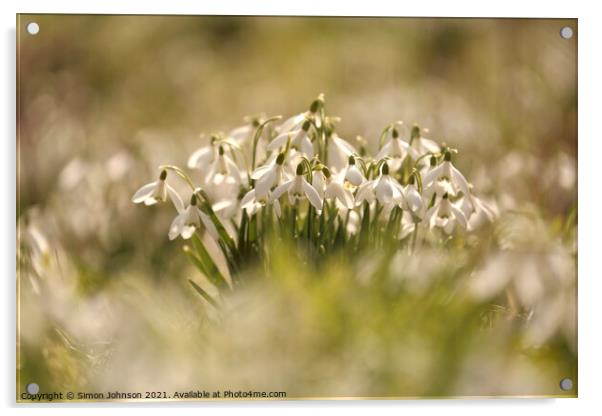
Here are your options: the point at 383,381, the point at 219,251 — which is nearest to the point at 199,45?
the point at 219,251

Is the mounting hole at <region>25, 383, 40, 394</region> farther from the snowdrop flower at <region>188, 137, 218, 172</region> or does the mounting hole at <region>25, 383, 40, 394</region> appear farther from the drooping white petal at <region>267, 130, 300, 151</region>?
the drooping white petal at <region>267, 130, 300, 151</region>

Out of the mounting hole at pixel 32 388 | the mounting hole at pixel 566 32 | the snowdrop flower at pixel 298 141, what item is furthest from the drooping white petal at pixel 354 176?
the mounting hole at pixel 32 388

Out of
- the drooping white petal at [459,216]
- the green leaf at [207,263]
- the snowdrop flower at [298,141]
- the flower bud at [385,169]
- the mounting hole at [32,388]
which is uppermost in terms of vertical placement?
the snowdrop flower at [298,141]

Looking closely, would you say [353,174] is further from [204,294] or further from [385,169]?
[204,294]

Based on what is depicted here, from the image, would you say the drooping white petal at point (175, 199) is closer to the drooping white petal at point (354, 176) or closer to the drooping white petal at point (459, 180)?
the drooping white petal at point (354, 176)

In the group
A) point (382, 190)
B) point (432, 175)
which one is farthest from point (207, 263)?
point (432, 175)

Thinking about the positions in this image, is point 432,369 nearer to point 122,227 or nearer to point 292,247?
point 292,247
